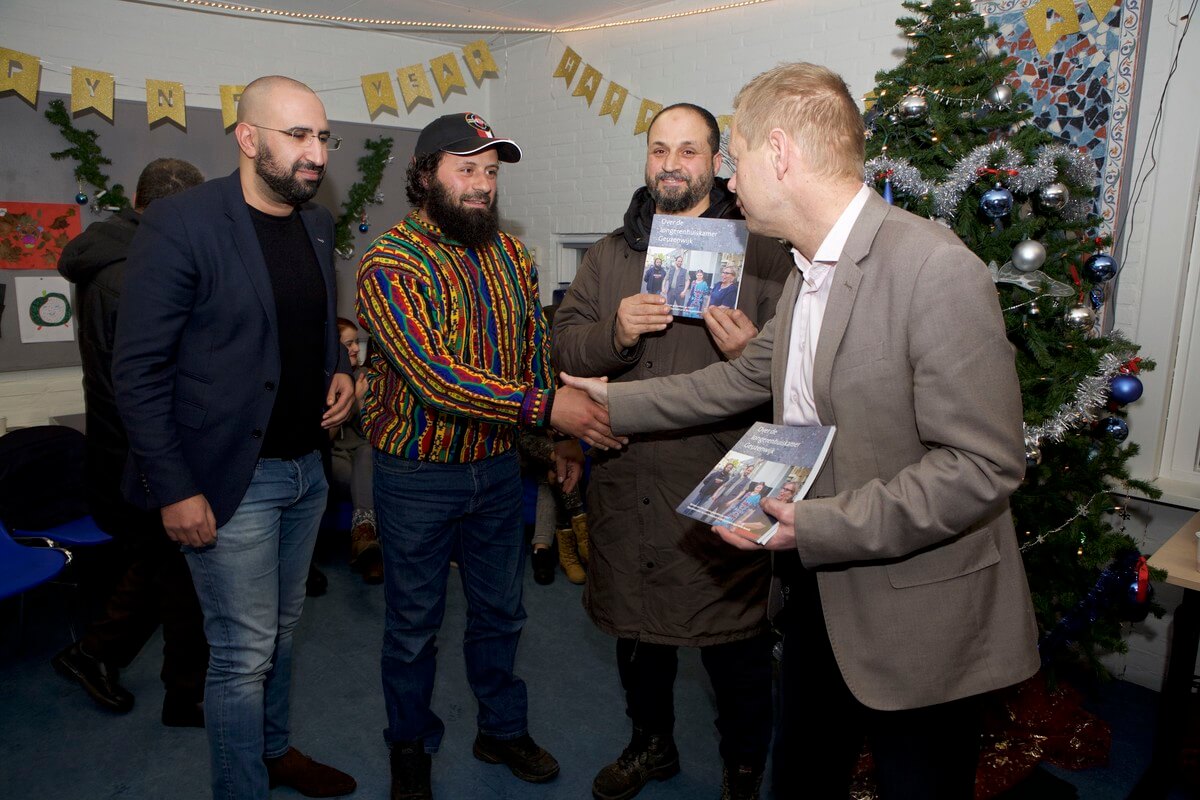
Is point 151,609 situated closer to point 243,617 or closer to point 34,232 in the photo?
point 243,617

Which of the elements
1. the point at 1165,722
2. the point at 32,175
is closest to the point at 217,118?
the point at 32,175

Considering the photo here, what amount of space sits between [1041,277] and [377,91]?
4767mm

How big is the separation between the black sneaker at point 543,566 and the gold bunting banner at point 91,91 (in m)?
3.77

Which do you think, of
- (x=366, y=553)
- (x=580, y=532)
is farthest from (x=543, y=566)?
(x=366, y=553)

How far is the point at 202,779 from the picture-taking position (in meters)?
2.75

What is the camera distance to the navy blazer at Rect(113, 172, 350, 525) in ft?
6.51

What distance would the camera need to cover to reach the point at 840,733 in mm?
1697

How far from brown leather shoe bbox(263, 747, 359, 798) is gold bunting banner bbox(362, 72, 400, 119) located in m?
4.63

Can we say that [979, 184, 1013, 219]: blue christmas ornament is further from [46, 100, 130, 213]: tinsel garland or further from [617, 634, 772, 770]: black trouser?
[46, 100, 130, 213]: tinsel garland

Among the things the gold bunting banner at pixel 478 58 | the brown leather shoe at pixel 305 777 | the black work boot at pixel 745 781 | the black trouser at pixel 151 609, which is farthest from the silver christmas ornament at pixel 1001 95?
the gold bunting banner at pixel 478 58

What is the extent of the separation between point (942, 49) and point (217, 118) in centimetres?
458

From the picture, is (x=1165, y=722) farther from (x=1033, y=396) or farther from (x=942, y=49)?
(x=942, y=49)

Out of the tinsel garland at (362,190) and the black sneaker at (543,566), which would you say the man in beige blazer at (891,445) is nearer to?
the black sneaker at (543,566)

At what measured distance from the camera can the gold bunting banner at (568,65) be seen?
5734mm
